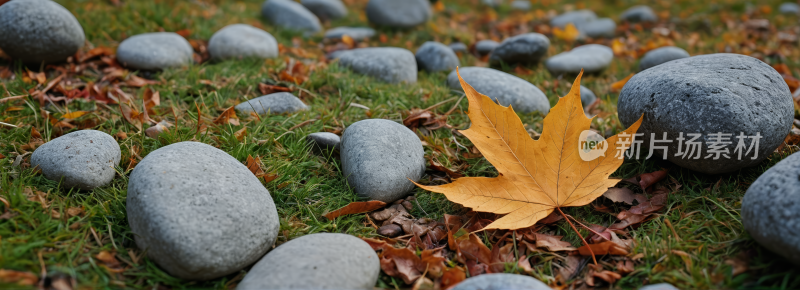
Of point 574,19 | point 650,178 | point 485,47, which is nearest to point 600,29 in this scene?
point 574,19

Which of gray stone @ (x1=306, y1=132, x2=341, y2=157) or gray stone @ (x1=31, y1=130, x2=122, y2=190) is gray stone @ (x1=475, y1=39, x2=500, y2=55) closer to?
gray stone @ (x1=306, y1=132, x2=341, y2=157)

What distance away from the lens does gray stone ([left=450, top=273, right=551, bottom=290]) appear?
1.49 m

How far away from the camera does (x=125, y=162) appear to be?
2.18 meters

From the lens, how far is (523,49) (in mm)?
3902

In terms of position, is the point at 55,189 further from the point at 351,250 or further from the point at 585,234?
the point at 585,234

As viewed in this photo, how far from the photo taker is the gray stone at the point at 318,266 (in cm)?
153

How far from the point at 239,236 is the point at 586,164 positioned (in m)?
1.40

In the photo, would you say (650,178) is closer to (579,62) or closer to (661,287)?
(661,287)

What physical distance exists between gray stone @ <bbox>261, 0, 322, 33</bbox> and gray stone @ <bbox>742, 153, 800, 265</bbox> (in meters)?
4.29

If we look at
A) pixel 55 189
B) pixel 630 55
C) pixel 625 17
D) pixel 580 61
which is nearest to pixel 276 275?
pixel 55 189

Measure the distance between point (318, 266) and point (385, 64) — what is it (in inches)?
83.3

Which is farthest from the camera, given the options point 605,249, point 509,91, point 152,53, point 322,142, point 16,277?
point 152,53

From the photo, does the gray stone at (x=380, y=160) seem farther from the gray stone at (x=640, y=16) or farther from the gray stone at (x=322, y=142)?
the gray stone at (x=640, y=16)

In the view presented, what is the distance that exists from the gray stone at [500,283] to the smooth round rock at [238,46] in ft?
9.03
